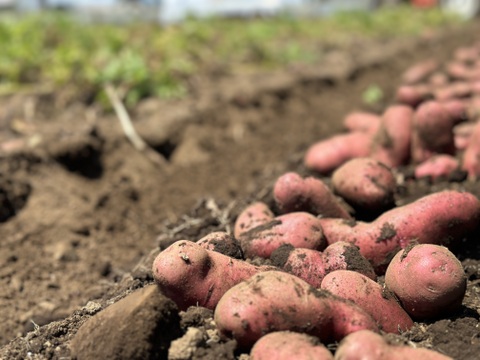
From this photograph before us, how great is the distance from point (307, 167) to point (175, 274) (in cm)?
179

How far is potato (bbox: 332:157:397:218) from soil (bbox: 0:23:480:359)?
8.9 inches

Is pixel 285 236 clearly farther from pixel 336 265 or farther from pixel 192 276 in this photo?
pixel 192 276

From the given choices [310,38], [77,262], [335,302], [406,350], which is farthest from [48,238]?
[310,38]

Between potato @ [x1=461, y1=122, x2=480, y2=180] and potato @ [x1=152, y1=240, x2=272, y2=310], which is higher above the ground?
potato @ [x1=152, y1=240, x2=272, y2=310]

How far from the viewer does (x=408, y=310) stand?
6.86 feet

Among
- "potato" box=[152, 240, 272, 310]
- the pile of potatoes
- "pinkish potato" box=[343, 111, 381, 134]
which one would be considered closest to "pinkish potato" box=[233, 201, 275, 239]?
the pile of potatoes

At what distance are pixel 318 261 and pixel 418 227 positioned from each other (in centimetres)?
48

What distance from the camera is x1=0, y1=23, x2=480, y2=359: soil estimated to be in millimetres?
2018

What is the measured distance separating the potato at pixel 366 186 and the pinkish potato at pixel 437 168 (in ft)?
1.53

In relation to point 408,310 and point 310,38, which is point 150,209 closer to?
point 408,310

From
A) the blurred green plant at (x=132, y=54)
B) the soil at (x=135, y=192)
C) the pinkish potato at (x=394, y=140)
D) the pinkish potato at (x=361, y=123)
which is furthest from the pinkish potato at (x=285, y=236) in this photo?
the blurred green plant at (x=132, y=54)

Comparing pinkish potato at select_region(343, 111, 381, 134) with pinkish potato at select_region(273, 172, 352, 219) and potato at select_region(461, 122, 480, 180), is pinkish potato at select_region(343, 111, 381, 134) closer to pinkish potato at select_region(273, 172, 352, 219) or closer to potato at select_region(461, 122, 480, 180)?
potato at select_region(461, 122, 480, 180)

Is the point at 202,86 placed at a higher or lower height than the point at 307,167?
higher

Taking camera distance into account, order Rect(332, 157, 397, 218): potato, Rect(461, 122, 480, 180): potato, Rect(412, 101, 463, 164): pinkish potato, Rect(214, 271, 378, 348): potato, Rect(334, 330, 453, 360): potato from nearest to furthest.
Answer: Rect(334, 330, 453, 360): potato
Rect(214, 271, 378, 348): potato
Rect(332, 157, 397, 218): potato
Rect(461, 122, 480, 180): potato
Rect(412, 101, 463, 164): pinkish potato
